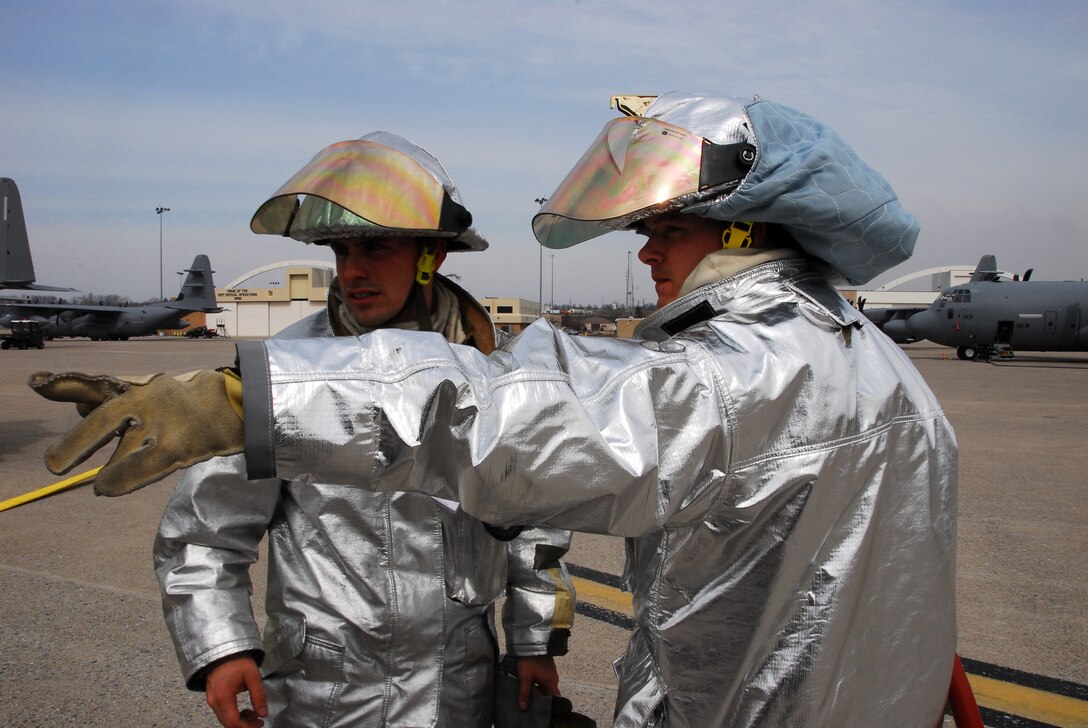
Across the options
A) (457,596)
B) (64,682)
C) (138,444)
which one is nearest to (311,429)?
(138,444)

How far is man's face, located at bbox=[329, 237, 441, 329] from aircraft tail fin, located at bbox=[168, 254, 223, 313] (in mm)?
50413

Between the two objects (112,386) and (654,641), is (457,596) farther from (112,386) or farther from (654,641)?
(112,386)

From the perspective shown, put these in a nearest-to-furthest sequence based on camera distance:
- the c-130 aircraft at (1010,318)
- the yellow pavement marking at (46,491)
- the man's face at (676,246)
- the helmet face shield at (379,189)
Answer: the man's face at (676,246), the helmet face shield at (379,189), the yellow pavement marking at (46,491), the c-130 aircraft at (1010,318)

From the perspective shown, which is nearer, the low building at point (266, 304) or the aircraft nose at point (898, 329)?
the aircraft nose at point (898, 329)

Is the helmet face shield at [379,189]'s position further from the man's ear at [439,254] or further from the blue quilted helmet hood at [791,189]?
the blue quilted helmet hood at [791,189]

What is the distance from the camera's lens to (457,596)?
1971 millimetres

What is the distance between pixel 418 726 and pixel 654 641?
2.44 feet

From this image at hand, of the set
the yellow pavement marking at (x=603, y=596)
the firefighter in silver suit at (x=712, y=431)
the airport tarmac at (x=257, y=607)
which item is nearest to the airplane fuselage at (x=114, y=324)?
the airport tarmac at (x=257, y=607)

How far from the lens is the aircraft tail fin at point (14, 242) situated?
2491 cm

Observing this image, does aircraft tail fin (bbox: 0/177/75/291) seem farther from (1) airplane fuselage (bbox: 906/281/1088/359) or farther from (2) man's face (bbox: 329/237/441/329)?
(1) airplane fuselage (bbox: 906/281/1088/359)

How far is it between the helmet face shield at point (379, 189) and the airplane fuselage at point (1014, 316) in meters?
27.3

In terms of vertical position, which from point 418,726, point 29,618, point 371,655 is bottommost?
point 29,618

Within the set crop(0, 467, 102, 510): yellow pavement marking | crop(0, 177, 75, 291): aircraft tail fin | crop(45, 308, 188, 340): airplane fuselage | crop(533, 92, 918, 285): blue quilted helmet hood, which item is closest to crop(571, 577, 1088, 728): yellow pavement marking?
crop(533, 92, 918, 285): blue quilted helmet hood

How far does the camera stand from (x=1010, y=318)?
25.3 metres
